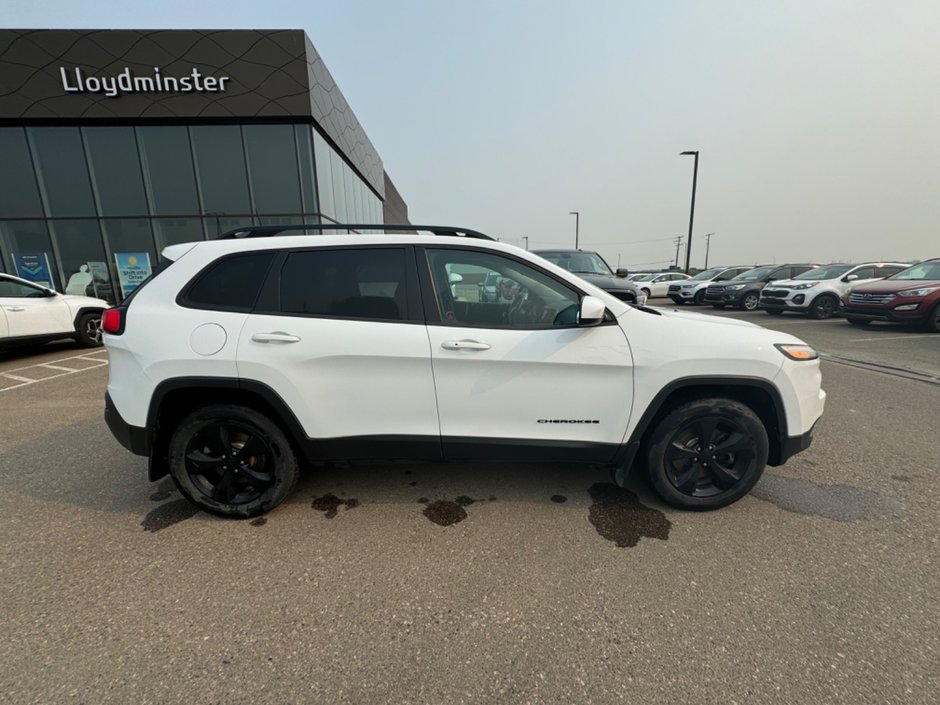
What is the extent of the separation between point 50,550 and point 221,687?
1.64m

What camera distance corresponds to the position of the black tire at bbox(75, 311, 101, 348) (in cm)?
771

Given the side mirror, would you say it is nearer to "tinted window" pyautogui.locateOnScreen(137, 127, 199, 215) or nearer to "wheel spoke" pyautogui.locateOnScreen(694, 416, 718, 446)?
"wheel spoke" pyautogui.locateOnScreen(694, 416, 718, 446)

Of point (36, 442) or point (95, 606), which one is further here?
point (36, 442)

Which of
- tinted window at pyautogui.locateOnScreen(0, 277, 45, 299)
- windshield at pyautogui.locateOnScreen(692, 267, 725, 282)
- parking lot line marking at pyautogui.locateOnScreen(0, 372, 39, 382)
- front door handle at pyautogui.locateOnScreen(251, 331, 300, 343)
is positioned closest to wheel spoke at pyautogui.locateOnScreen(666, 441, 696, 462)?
front door handle at pyautogui.locateOnScreen(251, 331, 300, 343)

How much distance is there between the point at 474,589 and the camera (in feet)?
6.53

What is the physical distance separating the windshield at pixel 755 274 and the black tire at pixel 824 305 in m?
3.24

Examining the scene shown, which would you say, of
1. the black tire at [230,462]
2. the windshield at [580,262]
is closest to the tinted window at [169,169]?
the windshield at [580,262]

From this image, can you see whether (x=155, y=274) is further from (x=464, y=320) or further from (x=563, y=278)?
(x=563, y=278)

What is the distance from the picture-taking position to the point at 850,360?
675cm

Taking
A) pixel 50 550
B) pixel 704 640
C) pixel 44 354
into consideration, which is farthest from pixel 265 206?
pixel 704 640

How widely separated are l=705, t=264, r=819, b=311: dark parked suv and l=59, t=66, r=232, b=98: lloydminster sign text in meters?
17.7

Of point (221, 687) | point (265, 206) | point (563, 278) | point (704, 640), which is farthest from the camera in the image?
point (265, 206)

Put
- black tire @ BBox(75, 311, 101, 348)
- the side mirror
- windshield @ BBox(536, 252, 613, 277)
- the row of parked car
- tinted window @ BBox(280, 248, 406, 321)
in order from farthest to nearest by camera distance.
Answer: the row of parked car, windshield @ BBox(536, 252, 613, 277), black tire @ BBox(75, 311, 101, 348), tinted window @ BBox(280, 248, 406, 321), the side mirror

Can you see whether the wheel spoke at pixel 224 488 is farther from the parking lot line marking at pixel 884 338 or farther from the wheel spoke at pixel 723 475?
the parking lot line marking at pixel 884 338
